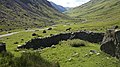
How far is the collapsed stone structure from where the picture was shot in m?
34.7

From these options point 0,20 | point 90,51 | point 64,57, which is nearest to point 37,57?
point 64,57

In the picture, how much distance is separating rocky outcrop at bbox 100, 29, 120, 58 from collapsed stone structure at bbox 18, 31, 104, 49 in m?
6.03

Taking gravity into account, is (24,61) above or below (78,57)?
above

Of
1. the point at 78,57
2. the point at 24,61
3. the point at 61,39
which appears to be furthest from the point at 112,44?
the point at 24,61

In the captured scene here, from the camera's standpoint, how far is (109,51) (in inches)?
1077

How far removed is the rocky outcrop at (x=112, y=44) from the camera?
2573cm

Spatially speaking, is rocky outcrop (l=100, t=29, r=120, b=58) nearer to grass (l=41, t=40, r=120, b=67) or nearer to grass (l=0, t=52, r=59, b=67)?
grass (l=41, t=40, r=120, b=67)

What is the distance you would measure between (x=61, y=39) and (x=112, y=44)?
11799mm

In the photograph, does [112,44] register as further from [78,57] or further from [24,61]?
[24,61]

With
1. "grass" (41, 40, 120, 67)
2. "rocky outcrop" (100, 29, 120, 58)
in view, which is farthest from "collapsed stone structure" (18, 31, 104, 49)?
"rocky outcrop" (100, 29, 120, 58)

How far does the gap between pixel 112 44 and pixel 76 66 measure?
19.0ft

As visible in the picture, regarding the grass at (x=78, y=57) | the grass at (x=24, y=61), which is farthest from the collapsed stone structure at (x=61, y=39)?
the grass at (x=24, y=61)

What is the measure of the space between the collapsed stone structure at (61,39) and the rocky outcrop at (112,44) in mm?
6033

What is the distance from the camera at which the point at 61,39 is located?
37.7m
